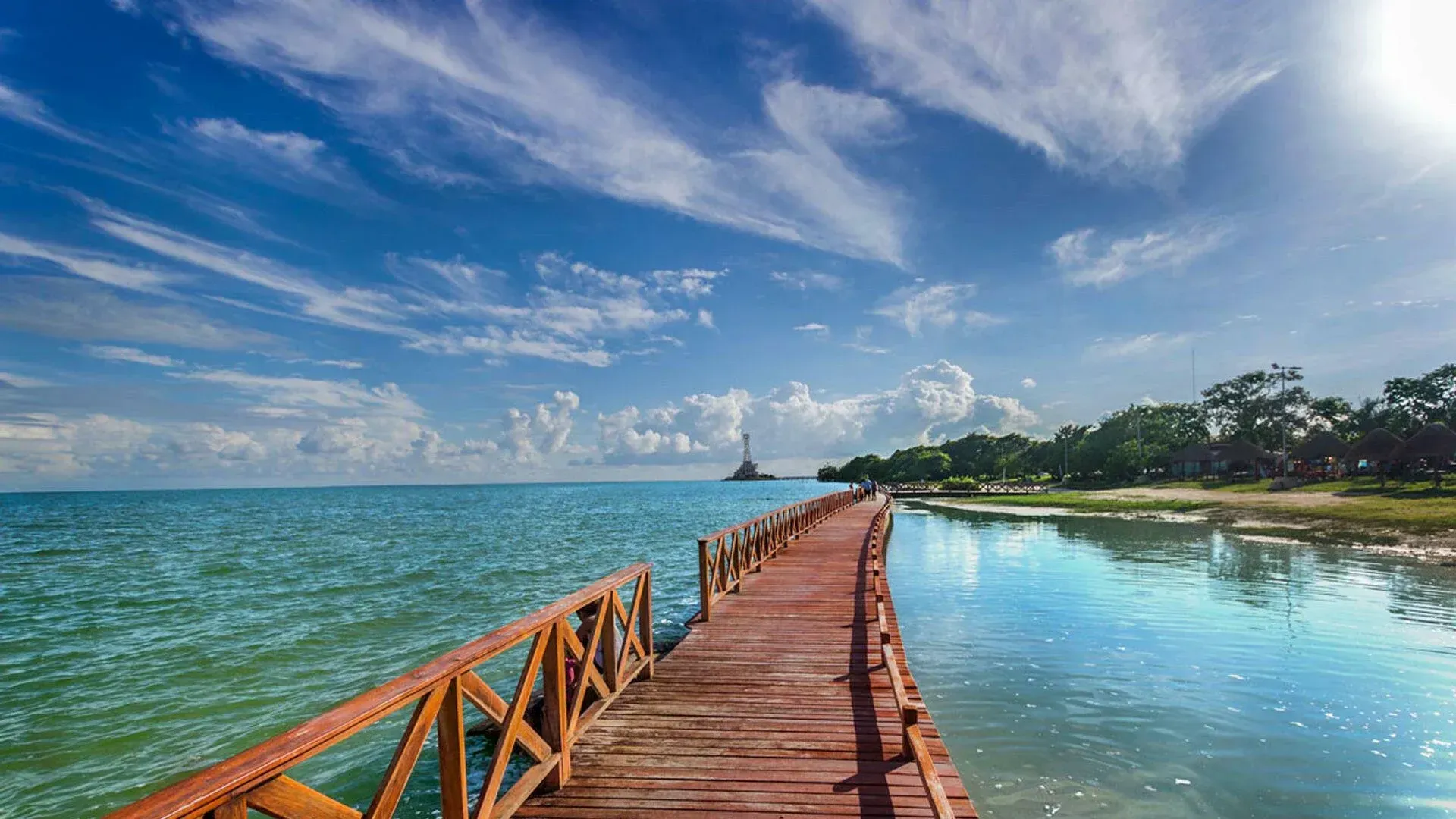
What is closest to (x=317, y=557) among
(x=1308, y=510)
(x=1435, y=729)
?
(x=1435, y=729)

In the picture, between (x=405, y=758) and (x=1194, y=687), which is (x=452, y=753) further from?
(x=1194, y=687)

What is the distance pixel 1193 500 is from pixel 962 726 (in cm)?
3977

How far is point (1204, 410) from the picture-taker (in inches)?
2970

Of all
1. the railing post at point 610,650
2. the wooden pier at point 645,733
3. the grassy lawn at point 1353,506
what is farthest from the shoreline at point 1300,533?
the railing post at point 610,650

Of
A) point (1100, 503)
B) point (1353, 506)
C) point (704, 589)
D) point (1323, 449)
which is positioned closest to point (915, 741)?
point (704, 589)

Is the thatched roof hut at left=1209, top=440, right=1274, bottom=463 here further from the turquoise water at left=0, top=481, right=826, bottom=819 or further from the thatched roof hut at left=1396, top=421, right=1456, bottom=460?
the turquoise water at left=0, top=481, right=826, bottom=819

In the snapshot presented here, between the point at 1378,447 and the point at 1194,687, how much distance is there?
46.1 m

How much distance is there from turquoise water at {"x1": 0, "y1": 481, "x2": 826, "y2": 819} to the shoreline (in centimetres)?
2328

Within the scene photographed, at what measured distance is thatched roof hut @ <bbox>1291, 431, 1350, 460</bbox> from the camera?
1924 inches

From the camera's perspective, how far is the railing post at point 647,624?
711cm

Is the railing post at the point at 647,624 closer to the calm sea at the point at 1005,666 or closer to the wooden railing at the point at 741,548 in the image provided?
the wooden railing at the point at 741,548

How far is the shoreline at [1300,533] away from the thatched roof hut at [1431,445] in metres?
13.1

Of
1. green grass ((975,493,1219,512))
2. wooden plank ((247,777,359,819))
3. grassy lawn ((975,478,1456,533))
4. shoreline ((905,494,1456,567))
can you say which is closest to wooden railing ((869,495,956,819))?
wooden plank ((247,777,359,819))

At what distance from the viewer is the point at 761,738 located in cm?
550
